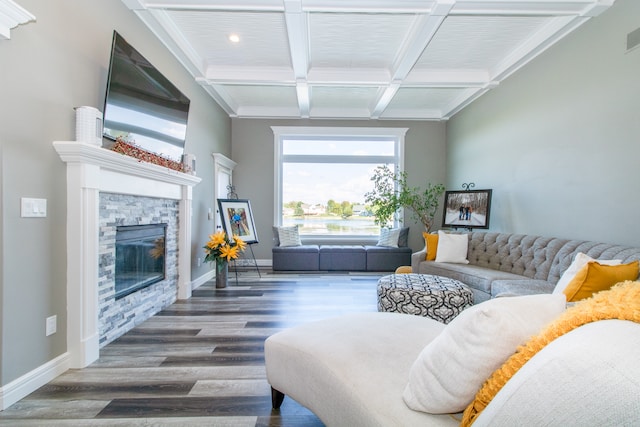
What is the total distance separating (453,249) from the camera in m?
4.13

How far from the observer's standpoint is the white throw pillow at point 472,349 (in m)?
0.88

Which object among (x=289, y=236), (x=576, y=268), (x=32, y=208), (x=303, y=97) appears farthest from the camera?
(x=289, y=236)

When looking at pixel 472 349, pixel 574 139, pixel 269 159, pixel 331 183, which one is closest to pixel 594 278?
pixel 472 349

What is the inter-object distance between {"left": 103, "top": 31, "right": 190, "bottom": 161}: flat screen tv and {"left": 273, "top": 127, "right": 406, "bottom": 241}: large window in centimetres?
A: 307

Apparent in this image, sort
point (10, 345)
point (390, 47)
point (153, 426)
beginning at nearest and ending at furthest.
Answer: point (153, 426) < point (10, 345) < point (390, 47)

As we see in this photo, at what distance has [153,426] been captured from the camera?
161cm

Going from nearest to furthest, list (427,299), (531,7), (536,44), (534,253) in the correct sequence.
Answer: (427,299), (531,7), (534,253), (536,44)

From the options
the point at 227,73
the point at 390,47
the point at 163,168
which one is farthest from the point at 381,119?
the point at 163,168

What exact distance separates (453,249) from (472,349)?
349 cm

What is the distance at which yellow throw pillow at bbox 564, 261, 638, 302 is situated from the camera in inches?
74.3

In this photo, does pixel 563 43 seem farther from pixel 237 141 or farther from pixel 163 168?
pixel 237 141

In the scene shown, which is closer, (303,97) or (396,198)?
(303,97)

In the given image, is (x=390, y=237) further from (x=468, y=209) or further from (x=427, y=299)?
(x=427, y=299)

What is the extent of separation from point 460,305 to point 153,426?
229cm
